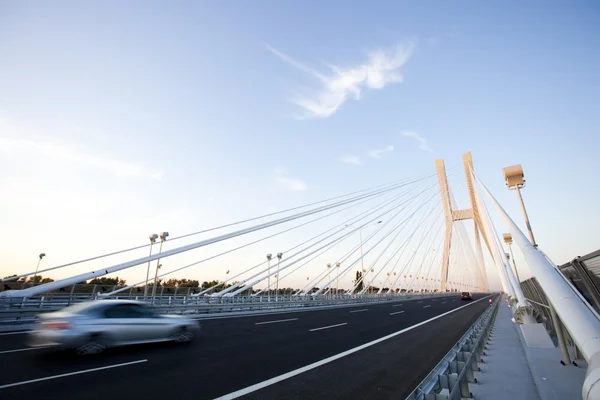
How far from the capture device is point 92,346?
7.36 metres

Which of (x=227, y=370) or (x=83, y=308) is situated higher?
(x=83, y=308)

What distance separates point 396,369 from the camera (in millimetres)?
7145

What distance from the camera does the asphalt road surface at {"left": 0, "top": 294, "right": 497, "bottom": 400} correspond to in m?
5.09

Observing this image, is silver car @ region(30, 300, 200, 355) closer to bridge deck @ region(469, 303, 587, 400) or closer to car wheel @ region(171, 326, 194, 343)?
car wheel @ region(171, 326, 194, 343)

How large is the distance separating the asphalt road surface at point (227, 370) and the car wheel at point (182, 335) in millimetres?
363

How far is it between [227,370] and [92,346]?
382cm

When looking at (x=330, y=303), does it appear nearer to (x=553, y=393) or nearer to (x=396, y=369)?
(x=396, y=369)

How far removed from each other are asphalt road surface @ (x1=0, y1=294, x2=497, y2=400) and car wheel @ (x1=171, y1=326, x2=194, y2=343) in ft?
1.19

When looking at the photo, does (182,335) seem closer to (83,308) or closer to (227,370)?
(83,308)

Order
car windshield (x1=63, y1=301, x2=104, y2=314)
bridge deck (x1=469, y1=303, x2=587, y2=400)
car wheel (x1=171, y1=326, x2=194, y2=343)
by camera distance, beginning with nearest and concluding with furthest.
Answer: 1. bridge deck (x1=469, y1=303, x2=587, y2=400)
2. car windshield (x1=63, y1=301, x2=104, y2=314)
3. car wheel (x1=171, y1=326, x2=194, y2=343)

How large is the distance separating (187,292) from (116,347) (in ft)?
53.6

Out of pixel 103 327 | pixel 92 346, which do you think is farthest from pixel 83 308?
pixel 92 346

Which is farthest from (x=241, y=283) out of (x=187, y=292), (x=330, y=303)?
(x=330, y=303)

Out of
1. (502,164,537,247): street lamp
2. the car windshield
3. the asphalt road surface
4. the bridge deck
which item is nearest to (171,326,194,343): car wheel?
the asphalt road surface
